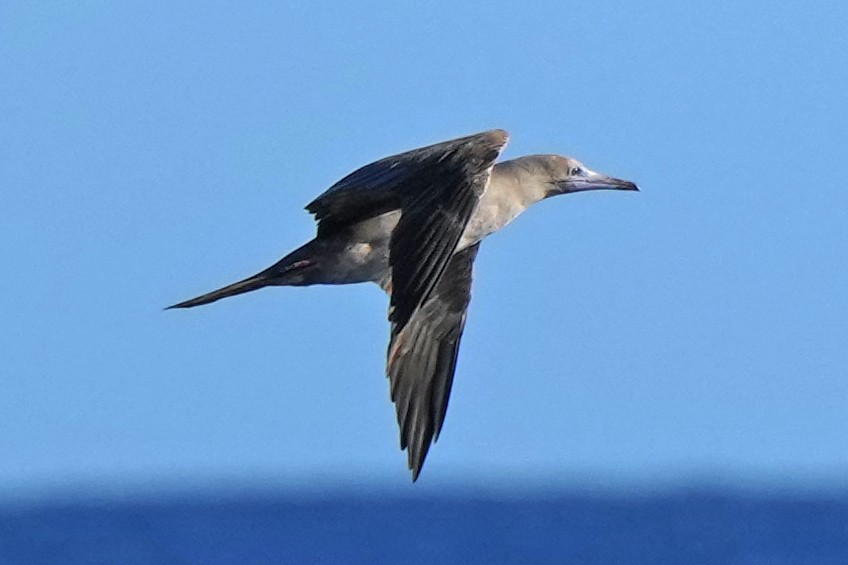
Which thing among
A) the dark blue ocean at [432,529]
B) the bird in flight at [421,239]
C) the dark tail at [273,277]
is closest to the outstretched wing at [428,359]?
the bird in flight at [421,239]

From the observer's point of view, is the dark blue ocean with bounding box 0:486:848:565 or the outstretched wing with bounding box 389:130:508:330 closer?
the outstretched wing with bounding box 389:130:508:330

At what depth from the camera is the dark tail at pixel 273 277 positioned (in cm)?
1218

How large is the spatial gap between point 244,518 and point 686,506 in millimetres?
5832

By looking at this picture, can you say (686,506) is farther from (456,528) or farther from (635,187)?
(635,187)

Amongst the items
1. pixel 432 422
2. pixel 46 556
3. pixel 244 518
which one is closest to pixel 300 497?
pixel 244 518

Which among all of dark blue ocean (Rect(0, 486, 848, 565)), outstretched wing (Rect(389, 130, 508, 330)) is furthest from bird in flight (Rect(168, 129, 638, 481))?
dark blue ocean (Rect(0, 486, 848, 565))

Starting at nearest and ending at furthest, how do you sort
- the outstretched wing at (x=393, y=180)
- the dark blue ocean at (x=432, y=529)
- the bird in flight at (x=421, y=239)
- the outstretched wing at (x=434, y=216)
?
the outstretched wing at (x=434, y=216), the bird in flight at (x=421, y=239), the outstretched wing at (x=393, y=180), the dark blue ocean at (x=432, y=529)

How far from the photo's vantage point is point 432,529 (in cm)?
3406

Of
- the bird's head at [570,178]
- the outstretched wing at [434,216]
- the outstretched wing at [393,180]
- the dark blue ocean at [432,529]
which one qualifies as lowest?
the outstretched wing at [434,216]

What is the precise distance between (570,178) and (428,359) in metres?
1.16

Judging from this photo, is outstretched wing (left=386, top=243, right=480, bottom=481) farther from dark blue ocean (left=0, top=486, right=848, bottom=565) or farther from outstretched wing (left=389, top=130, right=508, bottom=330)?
dark blue ocean (left=0, top=486, right=848, bottom=565)

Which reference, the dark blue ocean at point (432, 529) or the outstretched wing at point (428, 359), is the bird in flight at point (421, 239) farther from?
the dark blue ocean at point (432, 529)

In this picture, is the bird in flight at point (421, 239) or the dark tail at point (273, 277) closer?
the bird in flight at point (421, 239)

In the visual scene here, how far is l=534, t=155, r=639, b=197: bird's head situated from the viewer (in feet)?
43.3
